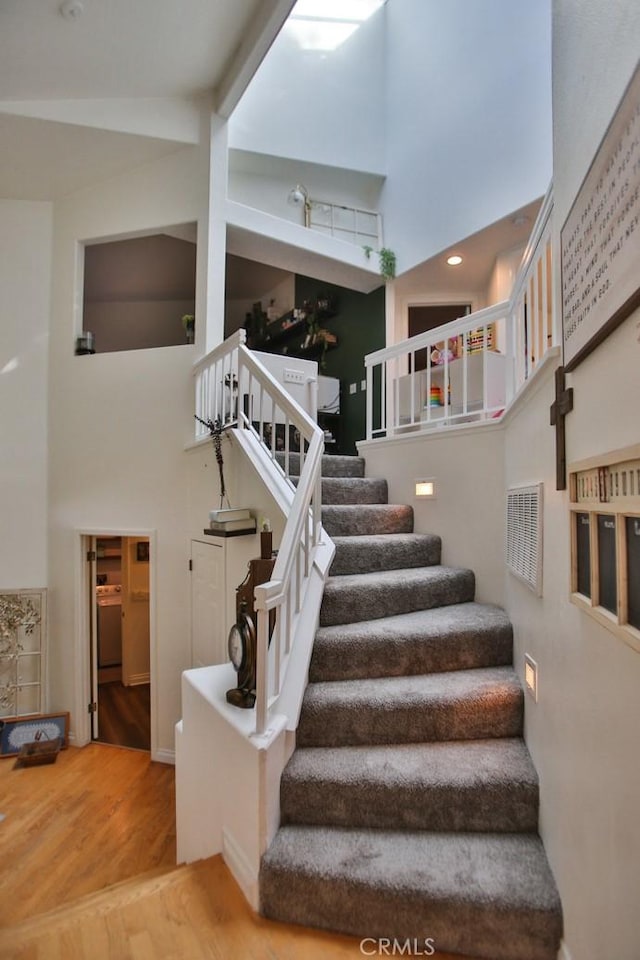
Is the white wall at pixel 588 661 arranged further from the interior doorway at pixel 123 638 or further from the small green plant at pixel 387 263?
the interior doorway at pixel 123 638

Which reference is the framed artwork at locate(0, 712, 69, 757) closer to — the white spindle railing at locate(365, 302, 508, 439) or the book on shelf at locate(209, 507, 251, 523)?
the book on shelf at locate(209, 507, 251, 523)

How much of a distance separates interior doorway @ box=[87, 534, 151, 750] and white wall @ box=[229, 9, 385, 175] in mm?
4792

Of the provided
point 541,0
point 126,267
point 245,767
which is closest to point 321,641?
point 245,767

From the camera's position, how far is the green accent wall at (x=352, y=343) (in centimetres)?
548

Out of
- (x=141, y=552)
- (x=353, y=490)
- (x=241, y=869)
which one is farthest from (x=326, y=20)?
(x=241, y=869)

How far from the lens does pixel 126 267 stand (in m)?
6.05

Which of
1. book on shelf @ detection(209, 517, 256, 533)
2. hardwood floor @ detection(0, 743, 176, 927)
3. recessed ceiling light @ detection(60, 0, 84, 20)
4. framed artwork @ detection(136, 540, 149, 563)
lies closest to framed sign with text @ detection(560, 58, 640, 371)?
book on shelf @ detection(209, 517, 256, 533)

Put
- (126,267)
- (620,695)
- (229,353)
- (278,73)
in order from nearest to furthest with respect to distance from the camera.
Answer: (620,695) < (229,353) < (278,73) < (126,267)

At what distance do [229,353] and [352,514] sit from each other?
1564 mm

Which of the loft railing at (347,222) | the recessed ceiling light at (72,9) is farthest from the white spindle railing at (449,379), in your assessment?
the recessed ceiling light at (72,9)

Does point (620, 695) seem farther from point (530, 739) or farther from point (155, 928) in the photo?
point (155, 928)

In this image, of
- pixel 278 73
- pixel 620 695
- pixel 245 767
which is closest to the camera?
pixel 620 695

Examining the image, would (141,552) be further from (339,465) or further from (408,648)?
(408,648)

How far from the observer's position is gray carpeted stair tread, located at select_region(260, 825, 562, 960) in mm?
1393
